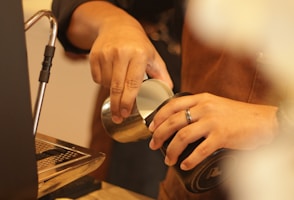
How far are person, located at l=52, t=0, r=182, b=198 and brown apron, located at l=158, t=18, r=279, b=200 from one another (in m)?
0.15

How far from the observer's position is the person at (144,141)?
1.05 m

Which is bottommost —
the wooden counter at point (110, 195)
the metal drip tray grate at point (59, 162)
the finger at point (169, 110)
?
the wooden counter at point (110, 195)

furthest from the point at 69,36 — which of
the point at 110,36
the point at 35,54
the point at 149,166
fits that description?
the point at 35,54

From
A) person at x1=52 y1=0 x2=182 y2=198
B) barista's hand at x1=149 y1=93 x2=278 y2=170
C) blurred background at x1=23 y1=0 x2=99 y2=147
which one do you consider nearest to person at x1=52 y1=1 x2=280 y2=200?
barista's hand at x1=149 y1=93 x2=278 y2=170

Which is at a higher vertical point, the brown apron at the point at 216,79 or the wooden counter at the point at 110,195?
the brown apron at the point at 216,79

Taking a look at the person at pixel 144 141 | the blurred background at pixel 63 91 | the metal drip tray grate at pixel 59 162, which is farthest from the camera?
the blurred background at pixel 63 91

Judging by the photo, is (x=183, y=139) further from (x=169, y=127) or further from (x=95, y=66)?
(x=95, y=66)

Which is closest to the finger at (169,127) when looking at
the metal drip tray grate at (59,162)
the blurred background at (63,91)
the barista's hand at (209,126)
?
the barista's hand at (209,126)

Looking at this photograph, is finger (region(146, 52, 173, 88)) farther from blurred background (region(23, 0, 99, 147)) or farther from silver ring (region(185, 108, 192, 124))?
blurred background (region(23, 0, 99, 147))

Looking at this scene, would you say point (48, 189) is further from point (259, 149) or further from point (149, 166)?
point (149, 166)

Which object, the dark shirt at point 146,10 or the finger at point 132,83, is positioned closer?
the finger at point 132,83

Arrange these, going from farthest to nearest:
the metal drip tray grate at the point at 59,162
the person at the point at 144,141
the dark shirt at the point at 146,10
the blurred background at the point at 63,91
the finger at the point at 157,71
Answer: the blurred background at the point at 63,91, the person at the point at 144,141, the dark shirt at the point at 146,10, the finger at the point at 157,71, the metal drip tray grate at the point at 59,162

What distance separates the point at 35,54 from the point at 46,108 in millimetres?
252

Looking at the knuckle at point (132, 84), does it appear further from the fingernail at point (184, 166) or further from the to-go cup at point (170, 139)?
the fingernail at point (184, 166)
